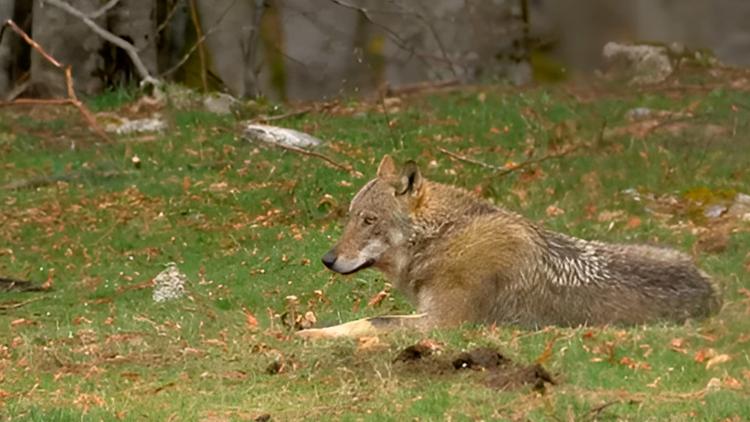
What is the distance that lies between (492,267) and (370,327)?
859 millimetres

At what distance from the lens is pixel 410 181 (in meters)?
9.88

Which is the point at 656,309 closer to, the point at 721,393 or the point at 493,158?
the point at 721,393

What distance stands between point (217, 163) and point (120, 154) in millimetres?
1562

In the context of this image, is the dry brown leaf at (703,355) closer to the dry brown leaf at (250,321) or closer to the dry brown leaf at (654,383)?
the dry brown leaf at (654,383)

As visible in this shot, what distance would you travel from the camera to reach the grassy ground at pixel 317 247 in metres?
7.72

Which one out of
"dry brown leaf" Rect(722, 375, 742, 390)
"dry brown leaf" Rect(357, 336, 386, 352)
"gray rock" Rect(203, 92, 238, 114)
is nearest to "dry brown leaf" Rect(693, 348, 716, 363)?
"dry brown leaf" Rect(722, 375, 742, 390)

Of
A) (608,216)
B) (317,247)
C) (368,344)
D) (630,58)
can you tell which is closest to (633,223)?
(608,216)

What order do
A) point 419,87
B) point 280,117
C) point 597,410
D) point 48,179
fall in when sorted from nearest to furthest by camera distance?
1. point 597,410
2. point 48,179
3. point 280,117
4. point 419,87

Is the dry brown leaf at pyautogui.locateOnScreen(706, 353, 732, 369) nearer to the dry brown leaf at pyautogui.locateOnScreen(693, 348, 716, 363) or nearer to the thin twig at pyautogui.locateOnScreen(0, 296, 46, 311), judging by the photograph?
the dry brown leaf at pyautogui.locateOnScreen(693, 348, 716, 363)

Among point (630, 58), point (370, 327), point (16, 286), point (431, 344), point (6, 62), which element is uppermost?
point (630, 58)

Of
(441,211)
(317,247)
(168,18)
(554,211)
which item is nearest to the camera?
(441,211)

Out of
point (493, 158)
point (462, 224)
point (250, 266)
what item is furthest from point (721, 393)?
point (493, 158)

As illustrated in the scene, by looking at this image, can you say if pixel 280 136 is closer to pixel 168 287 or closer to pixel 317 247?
pixel 317 247

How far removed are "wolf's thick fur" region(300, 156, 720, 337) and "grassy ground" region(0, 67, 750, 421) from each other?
13.0 inches
